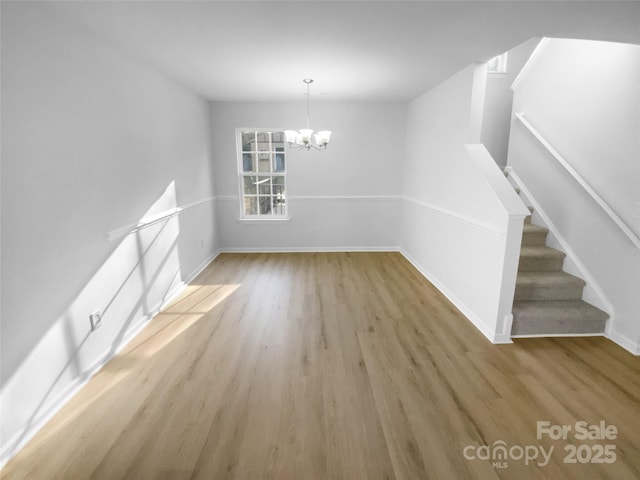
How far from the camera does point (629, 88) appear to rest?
2.68 m

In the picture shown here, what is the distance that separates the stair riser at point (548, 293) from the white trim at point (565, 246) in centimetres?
12

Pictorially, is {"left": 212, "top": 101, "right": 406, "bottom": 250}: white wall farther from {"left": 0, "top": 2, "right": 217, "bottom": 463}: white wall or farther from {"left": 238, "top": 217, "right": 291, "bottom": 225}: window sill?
{"left": 0, "top": 2, "right": 217, "bottom": 463}: white wall

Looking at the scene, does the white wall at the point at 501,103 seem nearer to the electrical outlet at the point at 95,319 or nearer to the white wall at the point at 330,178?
the white wall at the point at 330,178

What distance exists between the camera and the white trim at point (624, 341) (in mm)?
2613

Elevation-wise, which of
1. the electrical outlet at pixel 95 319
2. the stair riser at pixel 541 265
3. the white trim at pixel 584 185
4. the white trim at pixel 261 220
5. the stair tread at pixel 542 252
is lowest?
the electrical outlet at pixel 95 319

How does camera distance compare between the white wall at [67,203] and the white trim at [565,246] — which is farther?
the white trim at [565,246]

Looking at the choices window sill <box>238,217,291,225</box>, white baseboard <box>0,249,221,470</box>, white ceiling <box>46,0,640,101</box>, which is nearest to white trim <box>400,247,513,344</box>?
window sill <box>238,217,291,225</box>

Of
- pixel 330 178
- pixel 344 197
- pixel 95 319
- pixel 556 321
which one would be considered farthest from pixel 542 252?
pixel 95 319

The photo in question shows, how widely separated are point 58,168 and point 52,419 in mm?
1525

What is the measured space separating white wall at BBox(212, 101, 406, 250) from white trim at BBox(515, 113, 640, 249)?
6.59 feet

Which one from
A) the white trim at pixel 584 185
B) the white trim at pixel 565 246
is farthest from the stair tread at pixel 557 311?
the white trim at pixel 584 185

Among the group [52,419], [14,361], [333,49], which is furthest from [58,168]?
[333,49]

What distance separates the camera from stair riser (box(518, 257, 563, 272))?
3.31 metres

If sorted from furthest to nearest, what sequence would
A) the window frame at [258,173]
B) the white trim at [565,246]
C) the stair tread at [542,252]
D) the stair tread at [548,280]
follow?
the window frame at [258,173], the stair tread at [542,252], the stair tread at [548,280], the white trim at [565,246]
